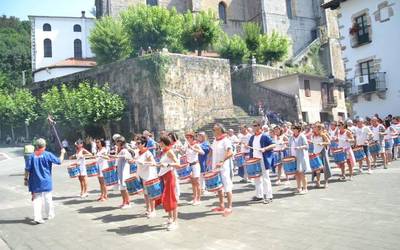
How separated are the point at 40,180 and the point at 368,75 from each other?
24.5m

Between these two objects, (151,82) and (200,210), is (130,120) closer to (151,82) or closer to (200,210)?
(151,82)

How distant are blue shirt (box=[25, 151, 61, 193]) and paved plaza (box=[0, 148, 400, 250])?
84 centimetres

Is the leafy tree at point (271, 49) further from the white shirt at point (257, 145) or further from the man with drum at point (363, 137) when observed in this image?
the white shirt at point (257, 145)

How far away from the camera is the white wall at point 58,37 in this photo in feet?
165

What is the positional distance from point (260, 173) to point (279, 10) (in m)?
48.5

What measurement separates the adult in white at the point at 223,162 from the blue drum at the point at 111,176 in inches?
124

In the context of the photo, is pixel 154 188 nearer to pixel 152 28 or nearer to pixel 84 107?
pixel 84 107

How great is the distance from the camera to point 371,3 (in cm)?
2756

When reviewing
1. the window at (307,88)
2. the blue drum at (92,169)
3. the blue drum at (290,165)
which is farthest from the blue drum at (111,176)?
the window at (307,88)

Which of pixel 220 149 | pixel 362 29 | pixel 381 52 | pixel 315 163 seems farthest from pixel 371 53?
pixel 220 149

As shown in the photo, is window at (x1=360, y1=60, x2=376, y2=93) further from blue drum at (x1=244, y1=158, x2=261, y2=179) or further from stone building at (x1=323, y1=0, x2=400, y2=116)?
blue drum at (x1=244, y1=158, x2=261, y2=179)

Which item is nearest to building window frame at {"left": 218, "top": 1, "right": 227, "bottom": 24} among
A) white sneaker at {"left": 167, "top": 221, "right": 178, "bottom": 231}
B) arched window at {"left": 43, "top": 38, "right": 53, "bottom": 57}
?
arched window at {"left": 43, "top": 38, "right": 53, "bottom": 57}

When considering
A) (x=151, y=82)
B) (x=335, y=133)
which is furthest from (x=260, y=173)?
(x=151, y=82)

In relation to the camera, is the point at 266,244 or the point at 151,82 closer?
the point at 266,244
